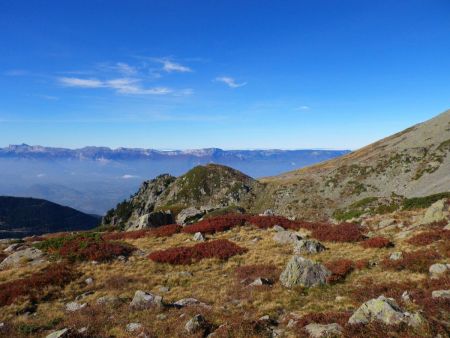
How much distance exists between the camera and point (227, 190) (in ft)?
316

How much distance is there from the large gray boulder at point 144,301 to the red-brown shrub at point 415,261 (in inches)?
478

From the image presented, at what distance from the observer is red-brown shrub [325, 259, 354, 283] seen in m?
18.1

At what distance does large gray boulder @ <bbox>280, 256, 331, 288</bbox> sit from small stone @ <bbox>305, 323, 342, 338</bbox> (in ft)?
18.1

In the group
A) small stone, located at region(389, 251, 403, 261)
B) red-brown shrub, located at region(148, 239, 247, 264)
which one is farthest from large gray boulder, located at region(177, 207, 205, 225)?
small stone, located at region(389, 251, 403, 261)

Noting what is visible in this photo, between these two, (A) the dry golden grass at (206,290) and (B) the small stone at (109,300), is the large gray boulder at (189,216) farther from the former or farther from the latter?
(B) the small stone at (109,300)

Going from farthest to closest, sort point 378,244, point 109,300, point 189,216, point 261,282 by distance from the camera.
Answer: point 189,216
point 378,244
point 261,282
point 109,300

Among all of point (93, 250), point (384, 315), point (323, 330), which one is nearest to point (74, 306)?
point (93, 250)

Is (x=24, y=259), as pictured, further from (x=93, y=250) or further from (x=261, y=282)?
(x=261, y=282)

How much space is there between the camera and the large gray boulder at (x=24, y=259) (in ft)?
87.9

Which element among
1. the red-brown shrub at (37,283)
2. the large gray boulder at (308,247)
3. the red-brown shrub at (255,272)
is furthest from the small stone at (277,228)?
the red-brown shrub at (37,283)

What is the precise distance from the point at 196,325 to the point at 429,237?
17203 mm

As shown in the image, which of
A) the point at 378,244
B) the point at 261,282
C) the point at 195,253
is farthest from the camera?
the point at 195,253

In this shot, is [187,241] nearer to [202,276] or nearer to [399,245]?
[202,276]

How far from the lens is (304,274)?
18.1 m
